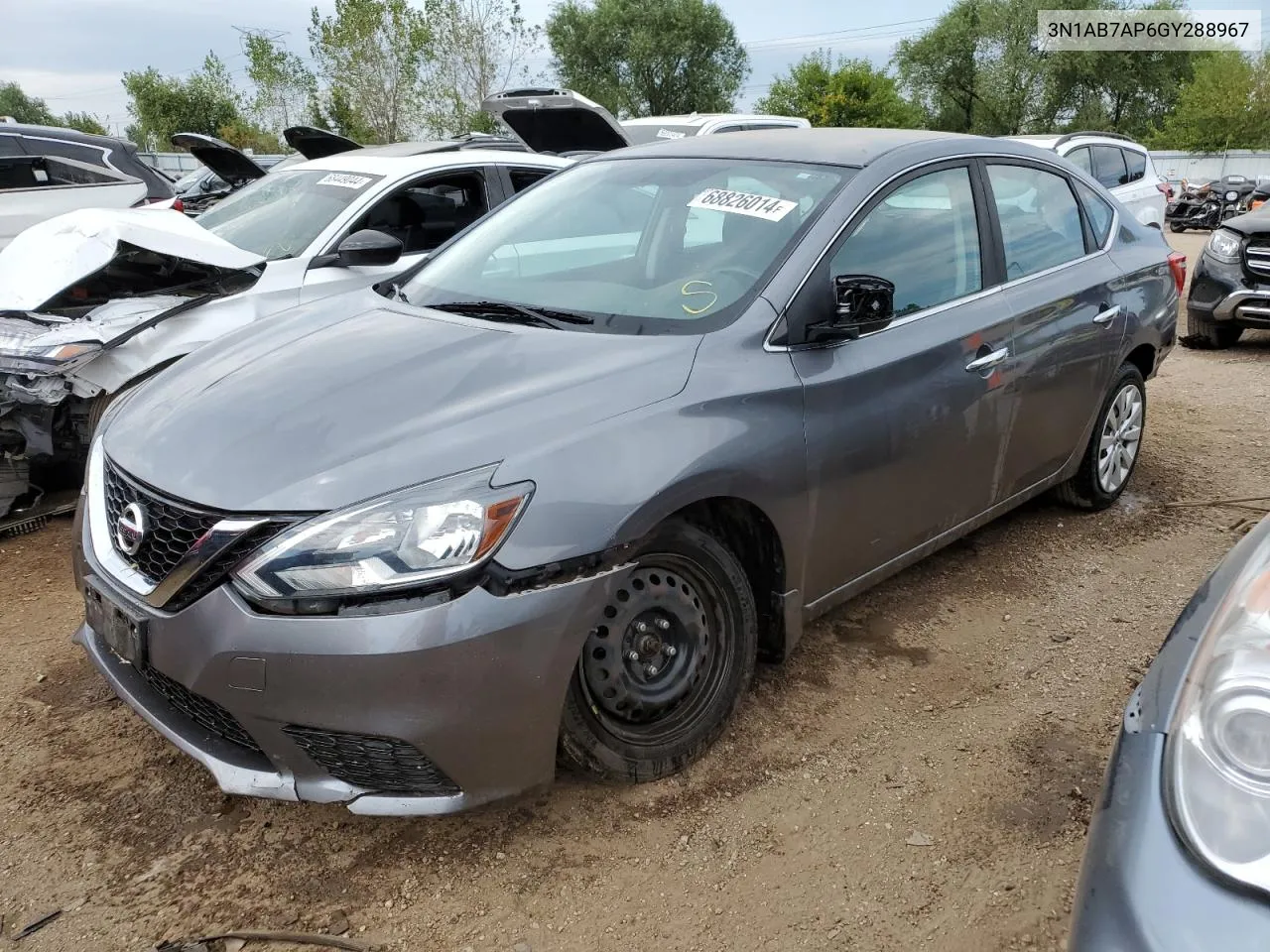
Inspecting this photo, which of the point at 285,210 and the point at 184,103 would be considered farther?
the point at 184,103

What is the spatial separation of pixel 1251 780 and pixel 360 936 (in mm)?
1815

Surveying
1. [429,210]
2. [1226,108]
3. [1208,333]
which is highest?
[1226,108]

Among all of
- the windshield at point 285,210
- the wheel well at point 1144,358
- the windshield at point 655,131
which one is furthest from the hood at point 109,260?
the windshield at point 655,131

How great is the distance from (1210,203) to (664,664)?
24.3m

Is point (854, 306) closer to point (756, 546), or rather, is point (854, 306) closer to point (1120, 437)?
point (756, 546)

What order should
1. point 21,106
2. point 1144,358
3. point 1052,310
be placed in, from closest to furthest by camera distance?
point 1052,310 < point 1144,358 < point 21,106

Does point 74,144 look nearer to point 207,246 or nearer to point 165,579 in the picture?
point 207,246

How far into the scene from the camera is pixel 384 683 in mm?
2100

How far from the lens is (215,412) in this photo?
2.53m

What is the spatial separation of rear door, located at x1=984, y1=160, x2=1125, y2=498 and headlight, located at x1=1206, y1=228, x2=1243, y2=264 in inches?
189

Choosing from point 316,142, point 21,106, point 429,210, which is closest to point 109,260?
point 429,210

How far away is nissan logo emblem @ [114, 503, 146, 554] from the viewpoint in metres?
2.36

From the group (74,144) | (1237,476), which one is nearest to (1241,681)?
(1237,476)

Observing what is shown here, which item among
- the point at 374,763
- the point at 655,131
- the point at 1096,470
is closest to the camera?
the point at 374,763
